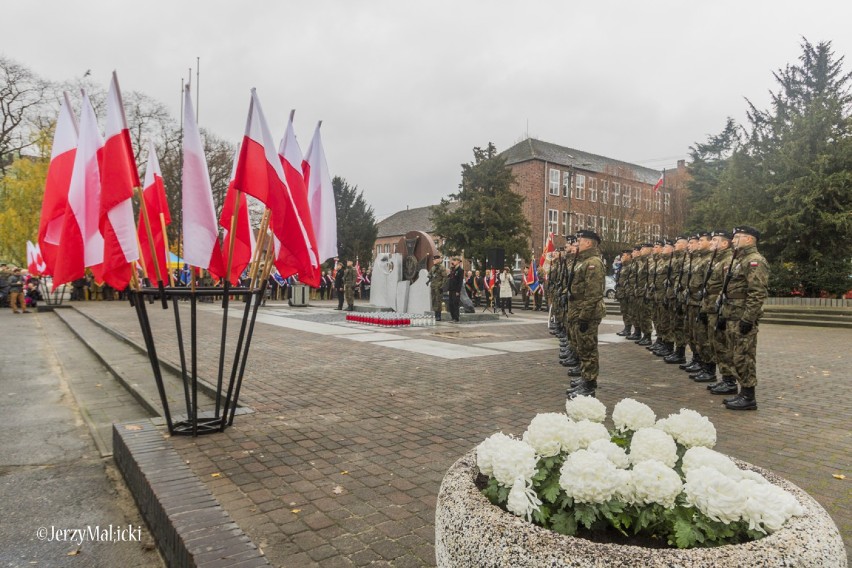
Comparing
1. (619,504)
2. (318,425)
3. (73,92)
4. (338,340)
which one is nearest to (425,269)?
(338,340)

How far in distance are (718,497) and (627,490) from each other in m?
0.27

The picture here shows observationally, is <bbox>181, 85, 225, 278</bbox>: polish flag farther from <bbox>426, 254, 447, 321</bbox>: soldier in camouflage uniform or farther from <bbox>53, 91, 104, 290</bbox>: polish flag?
<bbox>426, 254, 447, 321</bbox>: soldier in camouflage uniform

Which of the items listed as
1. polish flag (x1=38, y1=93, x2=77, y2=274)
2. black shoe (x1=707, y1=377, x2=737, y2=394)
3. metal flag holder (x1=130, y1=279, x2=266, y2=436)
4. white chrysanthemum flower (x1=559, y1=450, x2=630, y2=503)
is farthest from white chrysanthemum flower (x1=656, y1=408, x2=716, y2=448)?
black shoe (x1=707, y1=377, x2=737, y2=394)

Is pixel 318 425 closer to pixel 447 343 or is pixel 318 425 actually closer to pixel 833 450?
pixel 833 450

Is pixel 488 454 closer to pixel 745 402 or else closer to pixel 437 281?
pixel 745 402

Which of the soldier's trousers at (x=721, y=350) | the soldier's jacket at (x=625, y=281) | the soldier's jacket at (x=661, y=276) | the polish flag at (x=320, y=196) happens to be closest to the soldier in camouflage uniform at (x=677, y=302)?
the soldier's jacket at (x=661, y=276)

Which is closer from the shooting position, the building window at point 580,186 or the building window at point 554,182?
the building window at point 554,182

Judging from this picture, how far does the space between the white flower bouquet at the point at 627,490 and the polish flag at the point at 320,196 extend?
3.57 meters

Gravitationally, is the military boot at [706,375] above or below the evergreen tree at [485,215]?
below

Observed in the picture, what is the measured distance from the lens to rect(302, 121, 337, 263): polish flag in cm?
531

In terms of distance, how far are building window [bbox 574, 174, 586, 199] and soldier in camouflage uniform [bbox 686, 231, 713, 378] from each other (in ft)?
169

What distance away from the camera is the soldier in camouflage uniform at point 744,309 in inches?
252

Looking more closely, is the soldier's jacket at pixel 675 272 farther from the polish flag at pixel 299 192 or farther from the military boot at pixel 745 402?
the polish flag at pixel 299 192

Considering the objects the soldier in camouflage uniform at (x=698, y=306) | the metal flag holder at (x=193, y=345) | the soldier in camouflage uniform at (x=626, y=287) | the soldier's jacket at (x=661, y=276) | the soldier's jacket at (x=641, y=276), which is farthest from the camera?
the soldier in camouflage uniform at (x=626, y=287)
